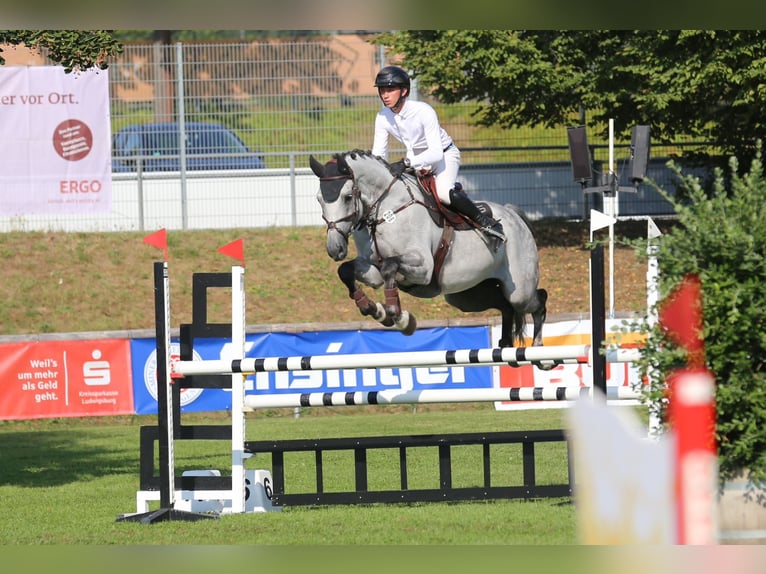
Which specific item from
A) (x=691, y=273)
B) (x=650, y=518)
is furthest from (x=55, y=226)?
(x=650, y=518)

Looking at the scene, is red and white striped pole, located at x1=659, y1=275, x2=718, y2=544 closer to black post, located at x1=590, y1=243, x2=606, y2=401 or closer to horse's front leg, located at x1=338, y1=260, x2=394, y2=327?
black post, located at x1=590, y1=243, x2=606, y2=401

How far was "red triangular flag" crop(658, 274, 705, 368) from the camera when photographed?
4596 millimetres

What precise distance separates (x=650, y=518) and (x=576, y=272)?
14.9m

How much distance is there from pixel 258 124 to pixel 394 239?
1073 cm

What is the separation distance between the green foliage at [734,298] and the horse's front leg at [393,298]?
2050 millimetres

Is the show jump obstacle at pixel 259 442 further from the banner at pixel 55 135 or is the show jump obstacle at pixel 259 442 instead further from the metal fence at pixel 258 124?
the metal fence at pixel 258 124

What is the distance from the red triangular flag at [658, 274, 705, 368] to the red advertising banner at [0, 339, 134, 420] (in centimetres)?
983

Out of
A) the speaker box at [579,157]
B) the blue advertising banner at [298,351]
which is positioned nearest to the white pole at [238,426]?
the blue advertising banner at [298,351]

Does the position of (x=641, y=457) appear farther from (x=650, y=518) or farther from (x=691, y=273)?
(x=691, y=273)

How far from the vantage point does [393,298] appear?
6473mm

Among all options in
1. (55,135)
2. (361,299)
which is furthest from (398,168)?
(55,135)

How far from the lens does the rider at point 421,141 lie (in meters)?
6.65

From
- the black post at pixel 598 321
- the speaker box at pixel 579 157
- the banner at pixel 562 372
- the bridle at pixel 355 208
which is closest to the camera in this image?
the black post at pixel 598 321

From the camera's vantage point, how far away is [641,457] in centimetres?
272
